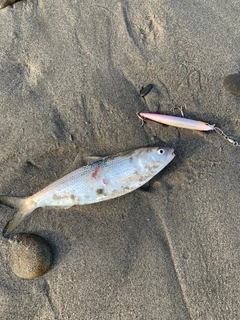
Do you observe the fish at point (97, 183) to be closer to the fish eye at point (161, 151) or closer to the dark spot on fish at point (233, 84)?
the fish eye at point (161, 151)

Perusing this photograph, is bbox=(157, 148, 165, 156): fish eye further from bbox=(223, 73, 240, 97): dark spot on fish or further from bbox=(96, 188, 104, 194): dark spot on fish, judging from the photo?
bbox=(223, 73, 240, 97): dark spot on fish

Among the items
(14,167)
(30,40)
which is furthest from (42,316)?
(30,40)

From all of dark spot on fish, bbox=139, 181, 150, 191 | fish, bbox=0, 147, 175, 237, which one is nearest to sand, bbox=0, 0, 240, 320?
dark spot on fish, bbox=139, 181, 150, 191

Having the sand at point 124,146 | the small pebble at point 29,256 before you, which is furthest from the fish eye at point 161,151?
the small pebble at point 29,256

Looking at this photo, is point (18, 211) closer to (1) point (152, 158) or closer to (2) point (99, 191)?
(2) point (99, 191)

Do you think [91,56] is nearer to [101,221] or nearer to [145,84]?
[145,84]

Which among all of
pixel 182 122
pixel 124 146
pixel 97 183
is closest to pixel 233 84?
pixel 182 122

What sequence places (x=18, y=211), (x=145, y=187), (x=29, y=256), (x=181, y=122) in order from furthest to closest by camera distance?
1. (x=181, y=122)
2. (x=145, y=187)
3. (x=18, y=211)
4. (x=29, y=256)
